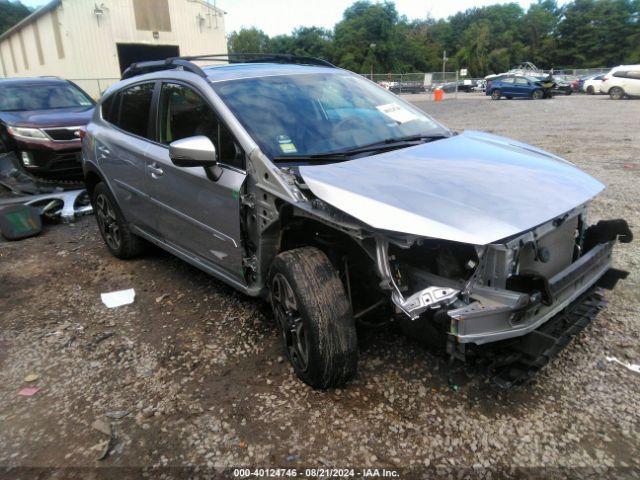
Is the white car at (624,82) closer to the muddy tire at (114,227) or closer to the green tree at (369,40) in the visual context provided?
the muddy tire at (114,227)

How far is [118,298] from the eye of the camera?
4262 millimetres

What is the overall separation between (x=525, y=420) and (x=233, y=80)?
2802mm

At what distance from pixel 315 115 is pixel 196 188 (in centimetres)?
96

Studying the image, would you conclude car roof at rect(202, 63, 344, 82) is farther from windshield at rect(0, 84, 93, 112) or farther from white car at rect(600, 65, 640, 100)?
white car at rect(600, 65, 640, 100)

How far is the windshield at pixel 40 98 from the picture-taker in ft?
27.8

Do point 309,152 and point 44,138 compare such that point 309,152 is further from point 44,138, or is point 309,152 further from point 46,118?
point 46,118

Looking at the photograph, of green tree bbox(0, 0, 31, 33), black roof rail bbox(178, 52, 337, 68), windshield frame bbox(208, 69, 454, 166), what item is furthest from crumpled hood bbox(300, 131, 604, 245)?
green tree bbox(0, 0, 31, 33)

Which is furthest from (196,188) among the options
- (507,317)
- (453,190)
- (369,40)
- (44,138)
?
(369,40)

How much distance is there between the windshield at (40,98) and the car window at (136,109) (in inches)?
198

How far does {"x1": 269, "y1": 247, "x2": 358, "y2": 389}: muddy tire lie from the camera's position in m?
2.61

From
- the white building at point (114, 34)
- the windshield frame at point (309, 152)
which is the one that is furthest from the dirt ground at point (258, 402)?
the white building at point (114, 34)

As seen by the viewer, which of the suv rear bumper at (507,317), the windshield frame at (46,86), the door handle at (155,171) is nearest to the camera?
the suv rear bumper at (507,317)

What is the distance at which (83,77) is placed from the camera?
29.0 meters

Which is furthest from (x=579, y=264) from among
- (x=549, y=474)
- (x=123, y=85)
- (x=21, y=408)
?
(x=123, y=85)
